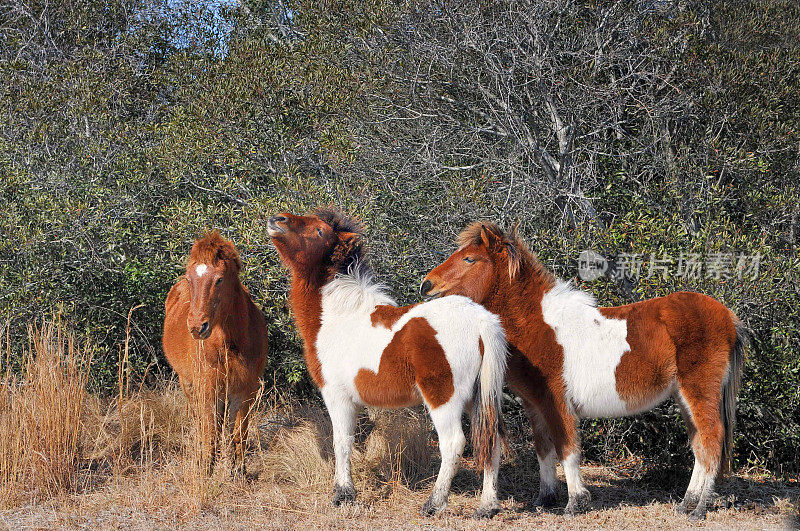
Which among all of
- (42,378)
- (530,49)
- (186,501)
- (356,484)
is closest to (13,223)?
(42,378)

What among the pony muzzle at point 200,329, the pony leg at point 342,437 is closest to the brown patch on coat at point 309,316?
the pony leg at point 342,437

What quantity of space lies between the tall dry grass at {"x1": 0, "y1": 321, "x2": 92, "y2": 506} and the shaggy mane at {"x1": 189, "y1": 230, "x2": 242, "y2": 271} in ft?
4.27

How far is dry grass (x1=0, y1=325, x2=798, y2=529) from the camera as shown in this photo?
4.64 metres

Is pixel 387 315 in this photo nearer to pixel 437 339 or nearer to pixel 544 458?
pixel 437 339

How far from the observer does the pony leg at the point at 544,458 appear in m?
4.95

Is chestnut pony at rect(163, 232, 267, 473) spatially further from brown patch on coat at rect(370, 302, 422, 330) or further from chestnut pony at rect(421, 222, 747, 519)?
chestnut pony at rect(421, 222, 747, 519)

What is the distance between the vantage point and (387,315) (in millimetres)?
4840

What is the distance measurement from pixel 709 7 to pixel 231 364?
7.38 meters

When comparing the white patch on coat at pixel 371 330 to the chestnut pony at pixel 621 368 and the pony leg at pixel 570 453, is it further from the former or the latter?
the pony leg at pixel 570 453

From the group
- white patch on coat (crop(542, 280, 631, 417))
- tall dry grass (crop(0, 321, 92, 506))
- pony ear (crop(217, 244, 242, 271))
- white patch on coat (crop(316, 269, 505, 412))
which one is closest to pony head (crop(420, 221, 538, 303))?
white patch on coat (crop(316, 269, 505, 412))

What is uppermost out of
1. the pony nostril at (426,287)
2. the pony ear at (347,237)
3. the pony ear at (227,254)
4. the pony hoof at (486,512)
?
the pony ear at (347,237)

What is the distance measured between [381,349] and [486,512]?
1292mm

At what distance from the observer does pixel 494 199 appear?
685cm

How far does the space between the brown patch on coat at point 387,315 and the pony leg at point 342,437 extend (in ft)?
1.87
